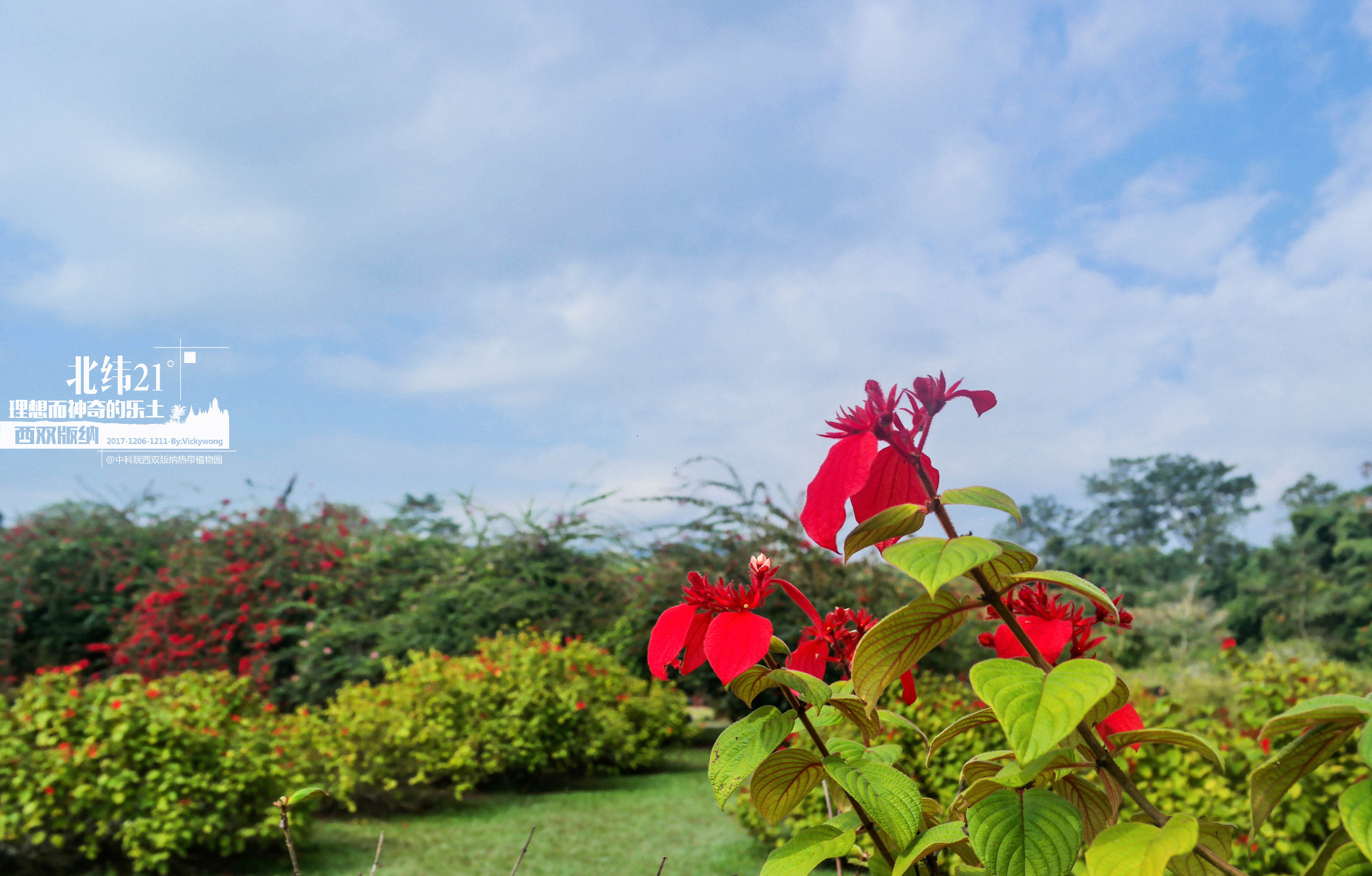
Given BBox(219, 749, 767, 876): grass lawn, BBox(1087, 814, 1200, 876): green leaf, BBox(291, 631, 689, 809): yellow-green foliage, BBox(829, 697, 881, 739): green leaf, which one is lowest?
BBox(219, 749, 767, 876): grass lawn

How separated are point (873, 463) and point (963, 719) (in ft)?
1.07

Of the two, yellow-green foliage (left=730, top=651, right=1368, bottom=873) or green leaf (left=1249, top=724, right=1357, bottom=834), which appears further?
yellow-green foliage (left=730, top=651, right=1368, bottom=873)

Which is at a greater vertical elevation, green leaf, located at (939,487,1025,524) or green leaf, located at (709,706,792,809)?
green leaf, located at (939,487,1025,524)

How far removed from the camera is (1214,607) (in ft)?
48.9

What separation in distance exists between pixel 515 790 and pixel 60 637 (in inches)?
302

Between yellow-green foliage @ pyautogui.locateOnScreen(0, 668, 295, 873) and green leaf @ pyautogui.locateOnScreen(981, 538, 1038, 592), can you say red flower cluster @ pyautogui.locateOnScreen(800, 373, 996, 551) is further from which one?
yellow-green foliage @ pyautogui.locateOnScreen(0, 668, 295, 873)

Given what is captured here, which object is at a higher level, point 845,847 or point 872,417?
point 872,417

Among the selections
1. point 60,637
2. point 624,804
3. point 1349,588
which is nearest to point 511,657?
point 624,804

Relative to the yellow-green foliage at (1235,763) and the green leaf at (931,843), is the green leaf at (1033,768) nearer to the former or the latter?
the green leaf at (931,843)

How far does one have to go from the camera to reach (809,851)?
31.4 inches

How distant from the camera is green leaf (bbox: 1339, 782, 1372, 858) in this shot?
0.55m

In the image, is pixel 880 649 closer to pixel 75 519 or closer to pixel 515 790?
pixel 515 790

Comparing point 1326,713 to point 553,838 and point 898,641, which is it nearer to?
point 898,641

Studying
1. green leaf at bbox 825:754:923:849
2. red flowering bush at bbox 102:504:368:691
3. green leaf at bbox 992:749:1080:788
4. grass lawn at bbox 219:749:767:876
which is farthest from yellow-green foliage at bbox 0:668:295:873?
green leaf at bbox 992:749:1080:788
